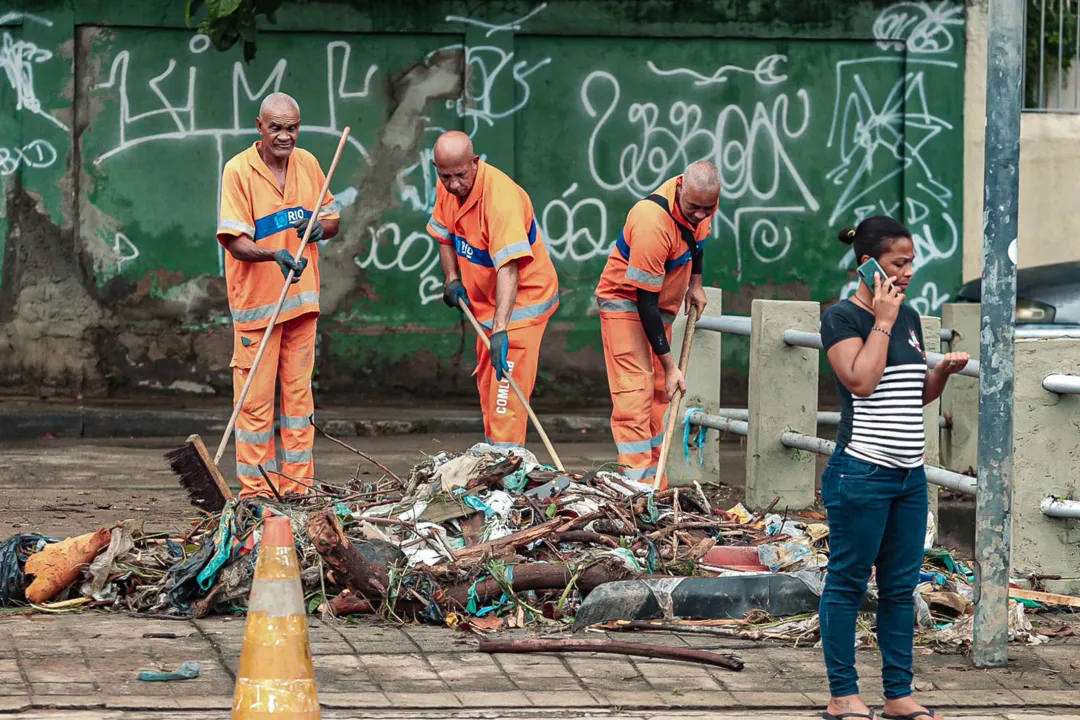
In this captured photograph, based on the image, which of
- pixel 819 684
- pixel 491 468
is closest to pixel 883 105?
pixel 491 468

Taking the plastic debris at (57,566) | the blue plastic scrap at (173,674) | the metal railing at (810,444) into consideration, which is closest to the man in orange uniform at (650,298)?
the metal railing at (810,444)

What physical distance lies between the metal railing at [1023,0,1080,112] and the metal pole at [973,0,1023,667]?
27.6 ft

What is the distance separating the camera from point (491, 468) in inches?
264

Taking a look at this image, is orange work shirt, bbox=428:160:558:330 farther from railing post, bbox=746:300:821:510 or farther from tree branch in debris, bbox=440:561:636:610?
tree branch in debris, bbox=440:561:636:610

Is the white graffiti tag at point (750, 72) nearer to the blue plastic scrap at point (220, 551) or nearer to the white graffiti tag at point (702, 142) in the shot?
the white graffiti tag at point (702, 142)

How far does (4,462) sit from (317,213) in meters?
3.13

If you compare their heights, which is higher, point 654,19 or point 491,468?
point 654,19

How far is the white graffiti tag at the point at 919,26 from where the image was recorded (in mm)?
12988

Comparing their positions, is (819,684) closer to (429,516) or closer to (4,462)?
(429,516)

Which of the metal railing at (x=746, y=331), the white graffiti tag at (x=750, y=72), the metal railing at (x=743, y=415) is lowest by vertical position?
the metal railing at (x=743, y=415)

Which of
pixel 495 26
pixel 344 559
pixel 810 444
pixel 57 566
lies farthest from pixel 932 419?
pixel 495 26

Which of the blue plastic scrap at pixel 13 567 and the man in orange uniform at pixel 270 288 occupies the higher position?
the man in orange uniform at pixel 270 288

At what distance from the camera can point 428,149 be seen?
1261 centimetres

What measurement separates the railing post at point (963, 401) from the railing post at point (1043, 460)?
2861 mm
